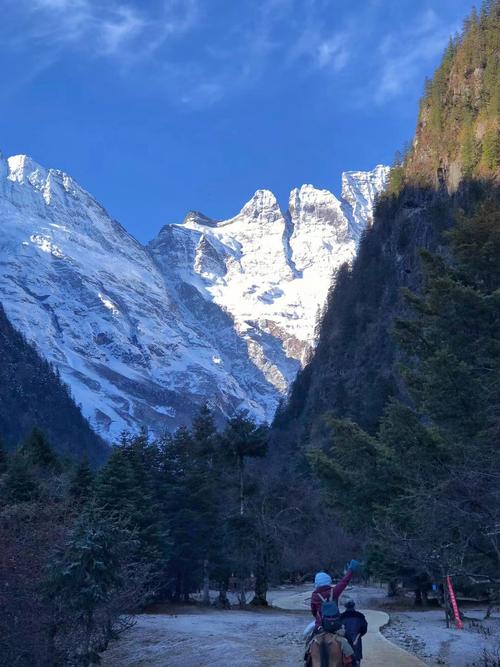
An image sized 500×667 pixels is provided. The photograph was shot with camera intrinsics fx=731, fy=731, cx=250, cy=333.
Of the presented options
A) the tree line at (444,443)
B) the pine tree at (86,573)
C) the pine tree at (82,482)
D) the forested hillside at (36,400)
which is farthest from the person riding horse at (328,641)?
the forested hillside at (36,400)

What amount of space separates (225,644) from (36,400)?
5767 inches

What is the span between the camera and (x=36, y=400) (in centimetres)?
15975

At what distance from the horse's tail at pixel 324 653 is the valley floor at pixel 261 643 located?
293 inches

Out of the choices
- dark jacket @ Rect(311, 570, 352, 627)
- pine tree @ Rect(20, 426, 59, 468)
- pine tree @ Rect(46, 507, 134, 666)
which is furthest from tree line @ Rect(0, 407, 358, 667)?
dark jacket @ Rect(311, 570, 352, 627)

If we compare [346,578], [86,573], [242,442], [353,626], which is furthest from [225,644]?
[242,442]

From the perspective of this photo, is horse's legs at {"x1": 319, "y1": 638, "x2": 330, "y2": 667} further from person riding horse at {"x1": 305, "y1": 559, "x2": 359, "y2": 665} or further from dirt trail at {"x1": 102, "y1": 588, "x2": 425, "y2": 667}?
dirt trail at {"x1": 102, "y1": 588, "x2": 425, "y2": 667}

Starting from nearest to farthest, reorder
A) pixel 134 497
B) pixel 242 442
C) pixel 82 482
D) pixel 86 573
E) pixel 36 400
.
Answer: pixel 86 573 → pixel 134 497 → pixel 242 442 → pixel 82 482 → pixel 36 400

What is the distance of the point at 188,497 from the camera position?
3831 centimetres

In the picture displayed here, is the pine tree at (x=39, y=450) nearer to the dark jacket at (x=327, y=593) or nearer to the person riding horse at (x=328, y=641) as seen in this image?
the dark jacket at (x=327, y=593)

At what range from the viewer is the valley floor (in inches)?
684

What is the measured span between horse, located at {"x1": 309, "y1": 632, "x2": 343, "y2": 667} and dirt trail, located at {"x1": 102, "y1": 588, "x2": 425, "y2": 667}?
742 centimetres

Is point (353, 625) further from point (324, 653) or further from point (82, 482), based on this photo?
point (82, 482)

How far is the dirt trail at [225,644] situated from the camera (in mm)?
17484

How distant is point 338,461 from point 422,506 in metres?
7.98
